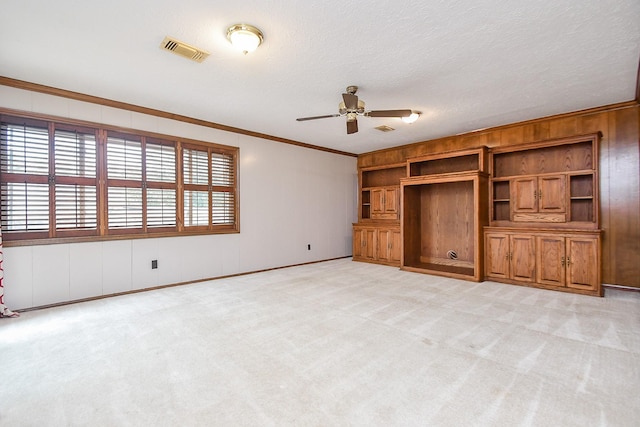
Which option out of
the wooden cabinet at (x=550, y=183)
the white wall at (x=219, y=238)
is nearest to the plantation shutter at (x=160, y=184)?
the white wall at (x=219, y=238)

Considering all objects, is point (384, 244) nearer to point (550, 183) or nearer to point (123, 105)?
point (550, 183)

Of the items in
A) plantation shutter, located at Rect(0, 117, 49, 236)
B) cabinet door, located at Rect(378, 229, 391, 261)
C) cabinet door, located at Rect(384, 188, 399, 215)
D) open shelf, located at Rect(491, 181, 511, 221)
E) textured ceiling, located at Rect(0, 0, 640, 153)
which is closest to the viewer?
textured ceiling, located at Rect(0, 0, 640, 153)

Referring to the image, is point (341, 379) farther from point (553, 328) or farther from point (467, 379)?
point (553, 328)

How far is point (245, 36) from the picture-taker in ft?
8.21

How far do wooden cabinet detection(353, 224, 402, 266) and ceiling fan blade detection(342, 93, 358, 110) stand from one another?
348 cm

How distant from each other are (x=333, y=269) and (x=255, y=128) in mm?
3121

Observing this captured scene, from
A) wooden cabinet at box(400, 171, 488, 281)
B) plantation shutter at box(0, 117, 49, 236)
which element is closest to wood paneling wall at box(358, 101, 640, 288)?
wooden cabinet at box(400, 171, 488, 281)

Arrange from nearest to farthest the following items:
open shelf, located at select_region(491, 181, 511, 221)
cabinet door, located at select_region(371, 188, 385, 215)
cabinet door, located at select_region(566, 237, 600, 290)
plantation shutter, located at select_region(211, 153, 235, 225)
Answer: cabinet door, located at select_region(566, 237, 600, 290), plantation shutter, located at select_region(211, 153, 235, 225), open shelf, located at select_region(491, 181, 511, 221), cabinet door, located at select_region(371, 188, 385, 215)

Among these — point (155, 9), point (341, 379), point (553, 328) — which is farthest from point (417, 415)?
point (155, 9)

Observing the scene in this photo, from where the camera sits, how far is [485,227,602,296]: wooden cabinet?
415cm

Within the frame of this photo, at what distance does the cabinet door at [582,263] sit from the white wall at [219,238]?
14.6 feet

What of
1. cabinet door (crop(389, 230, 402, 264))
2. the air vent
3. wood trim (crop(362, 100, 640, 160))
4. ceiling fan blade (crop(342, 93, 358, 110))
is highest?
the air vent

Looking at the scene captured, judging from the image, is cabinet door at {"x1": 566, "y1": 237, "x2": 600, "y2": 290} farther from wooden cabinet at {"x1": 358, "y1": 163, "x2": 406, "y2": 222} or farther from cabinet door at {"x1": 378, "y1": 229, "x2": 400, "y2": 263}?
wooden cabinet at {"x1": 358, "y1": 163, "x2": 406, "y2": 222}

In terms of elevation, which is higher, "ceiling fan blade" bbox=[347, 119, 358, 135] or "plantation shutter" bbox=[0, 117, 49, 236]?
"ceiling fan blade" bbox=[347, 119, 358, 135]
